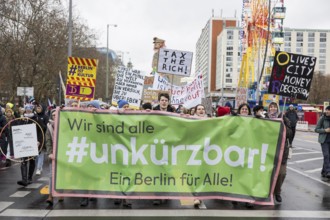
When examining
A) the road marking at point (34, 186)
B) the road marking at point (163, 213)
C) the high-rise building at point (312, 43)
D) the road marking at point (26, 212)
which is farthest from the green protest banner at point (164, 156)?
the high-rise building at point (312, 43)

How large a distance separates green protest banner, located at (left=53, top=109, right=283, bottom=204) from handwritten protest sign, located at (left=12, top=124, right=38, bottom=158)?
67.9 inches

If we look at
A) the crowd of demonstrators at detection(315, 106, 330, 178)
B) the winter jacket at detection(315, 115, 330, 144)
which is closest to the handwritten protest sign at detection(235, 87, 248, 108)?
the winter jacket at detection(315, 115, 330, 144)

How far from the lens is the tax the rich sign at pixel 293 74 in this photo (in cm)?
930

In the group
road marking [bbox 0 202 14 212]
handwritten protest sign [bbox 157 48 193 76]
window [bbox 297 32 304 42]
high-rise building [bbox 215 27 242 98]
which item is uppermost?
window [bbox 297 32 304 42]

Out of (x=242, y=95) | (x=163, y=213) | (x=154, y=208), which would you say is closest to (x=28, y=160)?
(x=154, y=208)

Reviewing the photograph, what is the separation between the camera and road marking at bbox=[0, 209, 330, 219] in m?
6.61

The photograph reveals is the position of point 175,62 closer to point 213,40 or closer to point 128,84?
point 128,84

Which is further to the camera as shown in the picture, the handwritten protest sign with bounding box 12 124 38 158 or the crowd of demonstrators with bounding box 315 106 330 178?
the crowd of demonstrators with bounding box 315 106 330 178

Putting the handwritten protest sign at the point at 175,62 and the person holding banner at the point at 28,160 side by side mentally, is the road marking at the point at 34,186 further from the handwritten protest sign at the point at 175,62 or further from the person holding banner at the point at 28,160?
the handwritten protest sign at the point at 175,62

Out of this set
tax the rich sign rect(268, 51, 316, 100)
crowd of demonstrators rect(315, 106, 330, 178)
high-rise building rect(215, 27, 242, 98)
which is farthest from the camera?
high-rise building rect(215, 27, 242, 98)

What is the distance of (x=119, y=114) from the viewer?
7.17 m

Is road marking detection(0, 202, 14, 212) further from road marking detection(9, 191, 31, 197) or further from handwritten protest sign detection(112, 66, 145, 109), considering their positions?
handwritten protest sign detection(112, 66, 145, 109)

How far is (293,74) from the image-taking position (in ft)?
30.7

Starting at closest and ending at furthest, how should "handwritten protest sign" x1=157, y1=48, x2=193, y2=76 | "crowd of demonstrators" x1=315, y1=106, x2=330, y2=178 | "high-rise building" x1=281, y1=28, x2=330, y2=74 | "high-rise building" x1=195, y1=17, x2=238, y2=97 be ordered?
1. "crowd of demonstrators" x1=315, y1=106, x2=330, y2=178
2. "handwritten protest sign" x1=157, y1=48, x2=193, y2=76
3. "high-rise building" x1=281, y1=28, x2=330, y2=74
4. "high-rise building" x1=195, y1=17, x2=238, y2=97
